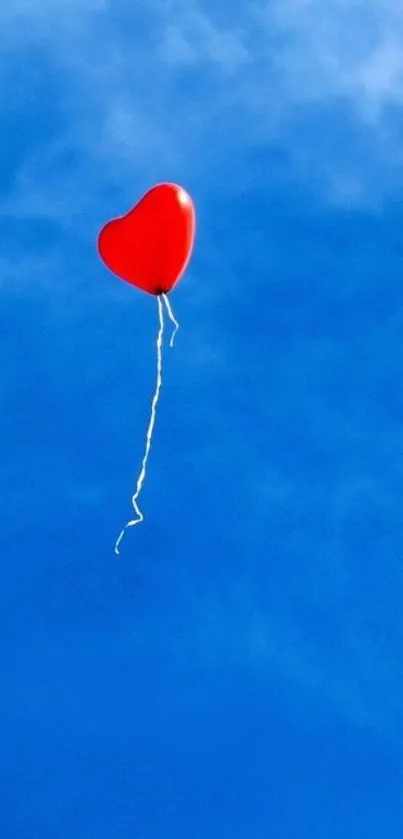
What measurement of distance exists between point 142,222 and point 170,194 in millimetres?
317

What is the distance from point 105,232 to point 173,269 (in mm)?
833

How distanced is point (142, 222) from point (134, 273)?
404 mm

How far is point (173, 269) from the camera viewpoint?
1058 cm

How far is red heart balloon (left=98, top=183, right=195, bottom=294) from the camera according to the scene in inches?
415

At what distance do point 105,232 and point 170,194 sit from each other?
2.51 ft

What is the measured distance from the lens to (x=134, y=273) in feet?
35.3

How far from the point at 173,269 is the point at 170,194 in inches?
23.0

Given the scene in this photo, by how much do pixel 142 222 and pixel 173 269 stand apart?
47 centimetres

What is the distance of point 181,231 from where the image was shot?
34.7 feet

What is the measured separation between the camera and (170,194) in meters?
10.6

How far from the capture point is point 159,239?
34.7 feet

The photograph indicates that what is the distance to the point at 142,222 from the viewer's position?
10688 millimetres

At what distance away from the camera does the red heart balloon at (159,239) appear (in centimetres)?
1055

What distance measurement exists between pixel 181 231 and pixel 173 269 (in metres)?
0.30
